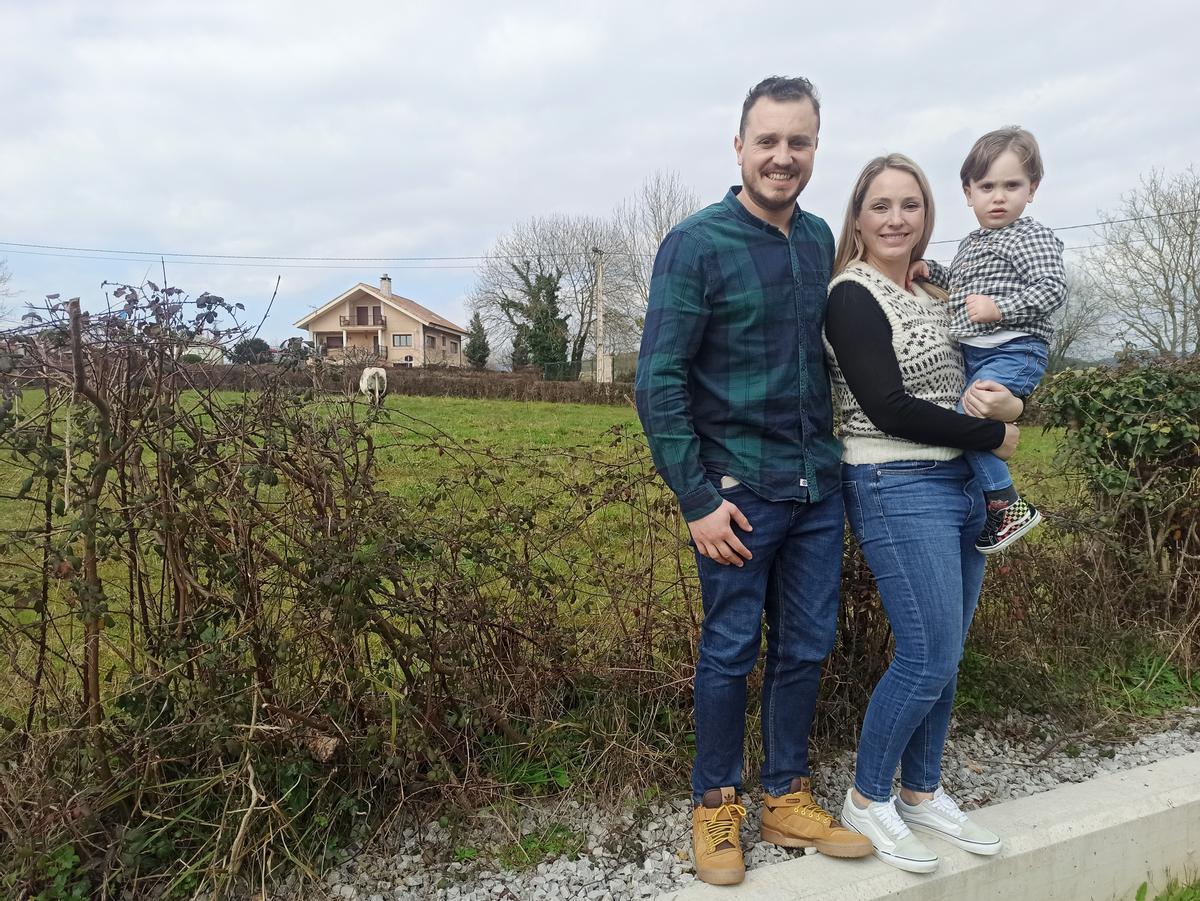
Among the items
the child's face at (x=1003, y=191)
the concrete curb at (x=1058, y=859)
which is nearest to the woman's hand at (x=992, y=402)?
the child's face at (x=1003, y=191)

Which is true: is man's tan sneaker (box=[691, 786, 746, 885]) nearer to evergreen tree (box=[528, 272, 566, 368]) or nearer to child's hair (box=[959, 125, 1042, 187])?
child's hair (box=[959, 125, 1042, 187])

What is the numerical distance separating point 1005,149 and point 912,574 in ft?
4.16

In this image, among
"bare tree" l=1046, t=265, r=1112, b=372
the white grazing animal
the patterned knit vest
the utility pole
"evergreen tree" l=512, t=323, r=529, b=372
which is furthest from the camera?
"evergreen tree" l=512, t=323, r=529, b=372

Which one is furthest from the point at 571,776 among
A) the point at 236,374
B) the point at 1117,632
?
the point at 1117,632

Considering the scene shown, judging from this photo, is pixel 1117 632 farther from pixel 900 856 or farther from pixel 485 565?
pixel 485 565

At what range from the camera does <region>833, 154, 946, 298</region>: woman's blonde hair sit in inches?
91.7

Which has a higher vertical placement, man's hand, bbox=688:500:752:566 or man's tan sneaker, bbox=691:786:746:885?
man's hand, bbox=688:500:752:566

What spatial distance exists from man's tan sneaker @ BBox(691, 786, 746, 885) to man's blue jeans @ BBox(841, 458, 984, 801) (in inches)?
16.1

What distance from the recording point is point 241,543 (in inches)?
91.0

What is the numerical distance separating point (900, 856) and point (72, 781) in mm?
2354

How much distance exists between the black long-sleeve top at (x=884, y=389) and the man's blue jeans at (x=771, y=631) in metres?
0.31

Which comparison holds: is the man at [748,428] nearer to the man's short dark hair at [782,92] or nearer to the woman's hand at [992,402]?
the man's short dark hair at [782,92]

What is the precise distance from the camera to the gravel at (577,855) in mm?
2291

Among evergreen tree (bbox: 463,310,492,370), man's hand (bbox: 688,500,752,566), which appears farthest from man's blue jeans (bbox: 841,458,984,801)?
evergreen tree (bbox: 463,310,492,370)
